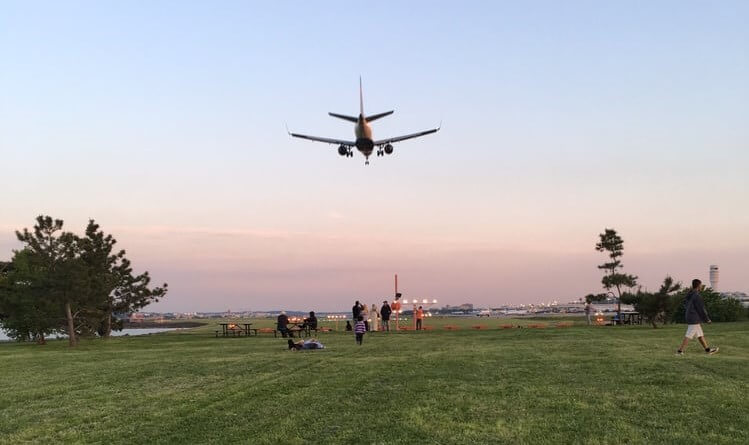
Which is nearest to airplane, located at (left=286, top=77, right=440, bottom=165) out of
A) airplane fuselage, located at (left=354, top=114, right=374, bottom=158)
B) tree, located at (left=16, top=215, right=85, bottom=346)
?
airplane fuselage, located at (left=354, top=114, right=374, bottom=158)

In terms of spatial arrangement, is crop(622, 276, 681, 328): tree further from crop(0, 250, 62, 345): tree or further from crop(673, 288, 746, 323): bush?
crop(0, 250, 62, 345): tree

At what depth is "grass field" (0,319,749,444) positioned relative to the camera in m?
7.74

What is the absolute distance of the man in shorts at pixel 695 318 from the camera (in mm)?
16344

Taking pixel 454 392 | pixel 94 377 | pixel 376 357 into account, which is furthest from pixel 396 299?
pixel 454 392

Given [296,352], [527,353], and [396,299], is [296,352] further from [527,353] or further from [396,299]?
[396,299]

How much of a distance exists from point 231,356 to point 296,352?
2.28m

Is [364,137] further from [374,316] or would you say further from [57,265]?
[57,265]

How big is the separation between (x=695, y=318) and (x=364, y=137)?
25130mm

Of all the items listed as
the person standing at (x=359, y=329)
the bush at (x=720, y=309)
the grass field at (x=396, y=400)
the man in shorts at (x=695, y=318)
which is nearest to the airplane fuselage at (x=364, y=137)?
the person standing at (x=359, y=329)

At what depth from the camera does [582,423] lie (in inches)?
316

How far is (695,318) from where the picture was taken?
16500mm

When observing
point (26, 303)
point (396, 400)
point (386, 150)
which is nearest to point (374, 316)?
point (386, 150)

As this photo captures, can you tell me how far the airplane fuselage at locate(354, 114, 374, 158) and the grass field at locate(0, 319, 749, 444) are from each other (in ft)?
73.2

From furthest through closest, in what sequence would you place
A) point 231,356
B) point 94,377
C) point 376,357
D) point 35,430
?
point 231,356
point 376,357
point 94,377
point 35,430
